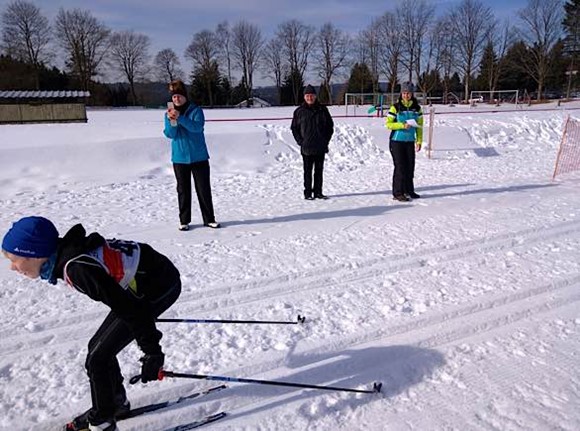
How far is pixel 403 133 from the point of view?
7227 mm

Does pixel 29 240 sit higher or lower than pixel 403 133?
lower

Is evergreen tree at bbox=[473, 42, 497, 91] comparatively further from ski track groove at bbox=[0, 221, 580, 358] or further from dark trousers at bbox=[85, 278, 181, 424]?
dark trousers at bbox=[85, 278, 181, 424]

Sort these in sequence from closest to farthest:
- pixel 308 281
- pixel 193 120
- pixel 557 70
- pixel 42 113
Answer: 1. pixel 308 281
2. pixel 193 120
3. pixel 42 113
4. pixel 557 70

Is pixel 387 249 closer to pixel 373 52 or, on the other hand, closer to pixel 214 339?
pixel 214 339

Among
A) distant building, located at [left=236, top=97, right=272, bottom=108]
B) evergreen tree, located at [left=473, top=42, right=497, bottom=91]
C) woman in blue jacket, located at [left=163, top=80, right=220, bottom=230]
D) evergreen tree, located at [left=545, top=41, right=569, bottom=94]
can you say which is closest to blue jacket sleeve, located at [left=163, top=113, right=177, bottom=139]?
woman in blue jacket, located at [left=163, top=80, right=220, bottom=230]

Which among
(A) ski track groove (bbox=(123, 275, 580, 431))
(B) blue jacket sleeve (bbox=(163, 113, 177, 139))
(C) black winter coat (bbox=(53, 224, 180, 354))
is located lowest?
(A) ski track groove (bbox=(123, 275, 580, 431))

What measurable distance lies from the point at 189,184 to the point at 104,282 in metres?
4.00

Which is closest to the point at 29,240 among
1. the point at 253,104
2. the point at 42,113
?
the point at 42,113

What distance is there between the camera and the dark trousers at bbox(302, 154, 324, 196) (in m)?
7.56

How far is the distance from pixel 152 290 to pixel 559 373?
2.78 m

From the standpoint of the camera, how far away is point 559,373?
294cm

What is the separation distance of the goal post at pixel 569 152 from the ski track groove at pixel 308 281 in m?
5.07

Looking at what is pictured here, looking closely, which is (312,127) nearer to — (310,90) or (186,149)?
(310,90)

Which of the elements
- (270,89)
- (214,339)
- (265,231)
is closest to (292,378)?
(214,339)
